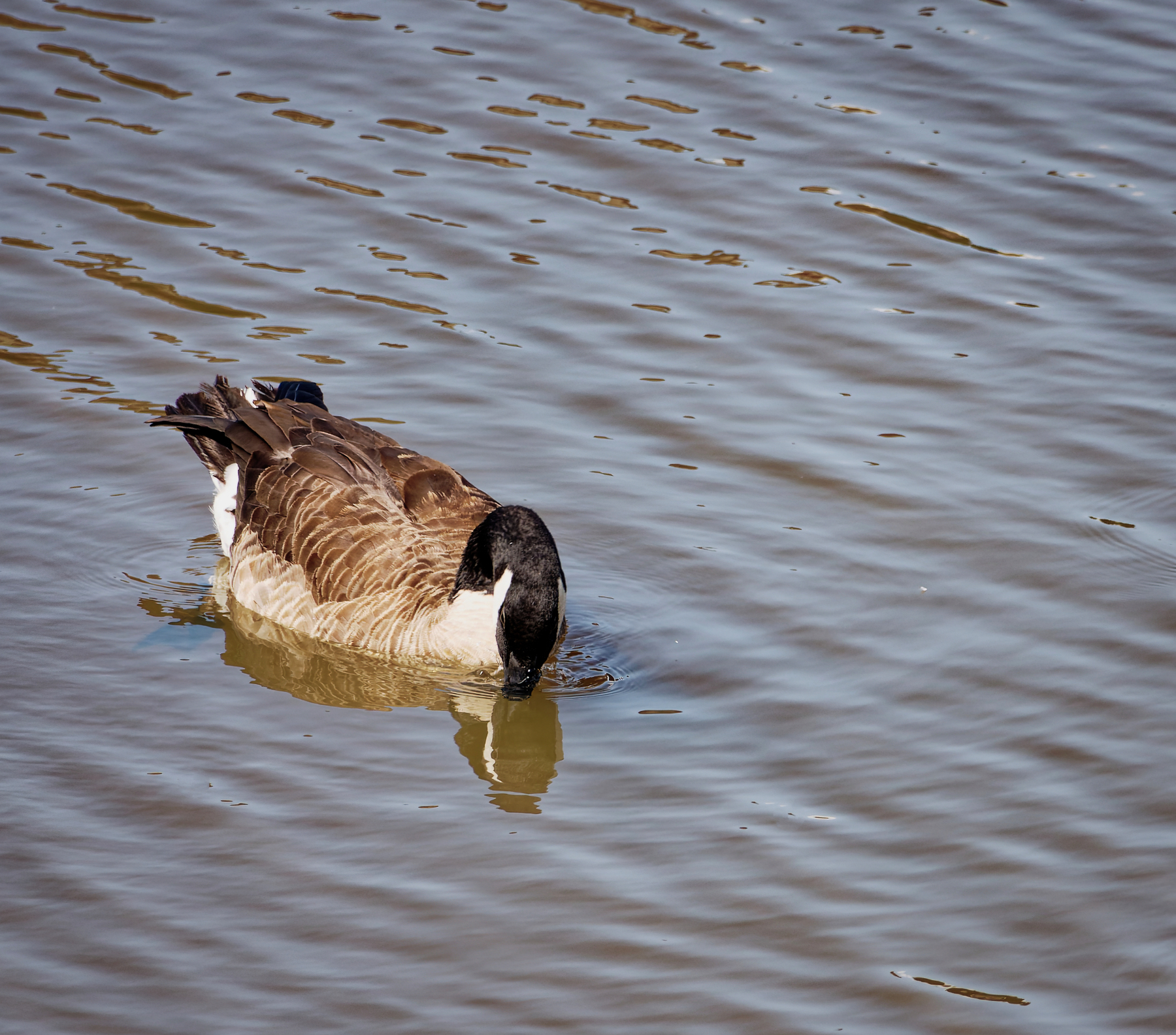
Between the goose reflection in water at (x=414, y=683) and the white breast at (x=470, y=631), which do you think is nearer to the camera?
the goose reflection in water at (x=414, y=683)

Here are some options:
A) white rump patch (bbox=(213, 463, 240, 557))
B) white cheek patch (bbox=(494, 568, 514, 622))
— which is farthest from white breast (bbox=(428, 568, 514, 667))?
white rump patch (bbox=(213, 463, 240, 557))

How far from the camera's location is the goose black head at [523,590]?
7887 millimetres

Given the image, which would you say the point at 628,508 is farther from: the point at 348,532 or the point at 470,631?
the point at 348,532

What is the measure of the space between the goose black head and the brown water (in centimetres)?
28

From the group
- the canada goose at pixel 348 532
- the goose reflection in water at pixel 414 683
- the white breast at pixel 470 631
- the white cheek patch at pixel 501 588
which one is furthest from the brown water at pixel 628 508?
the white cheek patch at pixel 501 588

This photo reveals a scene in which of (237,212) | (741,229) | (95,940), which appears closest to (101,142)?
(237,212)

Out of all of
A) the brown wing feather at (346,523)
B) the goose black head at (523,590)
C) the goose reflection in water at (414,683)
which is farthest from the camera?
the brown wing feather at (346,523)

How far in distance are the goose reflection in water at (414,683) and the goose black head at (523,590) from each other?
0.18 meters

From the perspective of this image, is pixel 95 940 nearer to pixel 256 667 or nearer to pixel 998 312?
pixel 256 667

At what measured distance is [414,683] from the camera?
8.54 m

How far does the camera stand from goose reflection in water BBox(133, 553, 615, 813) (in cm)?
774

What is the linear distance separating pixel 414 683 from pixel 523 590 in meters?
1.00

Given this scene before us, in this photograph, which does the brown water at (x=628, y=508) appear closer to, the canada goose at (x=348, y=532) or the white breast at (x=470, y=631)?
the white breast at (x=470, y=631)

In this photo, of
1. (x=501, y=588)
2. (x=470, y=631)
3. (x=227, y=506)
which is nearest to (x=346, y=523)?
(x=227, y=506)
